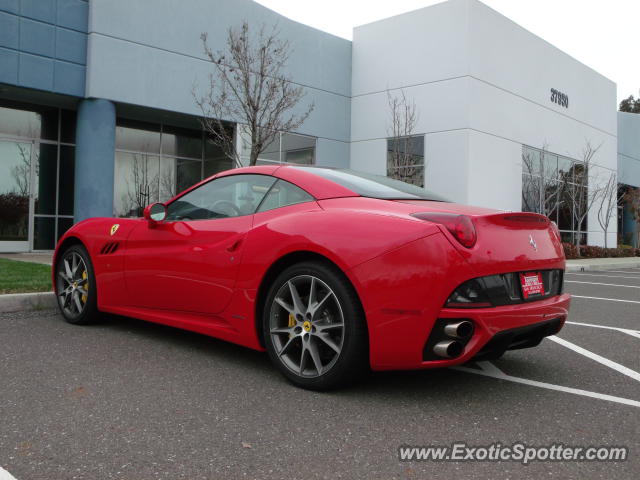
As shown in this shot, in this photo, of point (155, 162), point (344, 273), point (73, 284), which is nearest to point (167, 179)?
point (155, 162)

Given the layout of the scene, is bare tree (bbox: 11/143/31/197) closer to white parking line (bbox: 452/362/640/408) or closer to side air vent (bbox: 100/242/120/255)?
side air vent (bbox: 100/242/120/255)

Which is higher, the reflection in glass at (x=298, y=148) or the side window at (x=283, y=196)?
the reflection in glass at (x=298, y=148)

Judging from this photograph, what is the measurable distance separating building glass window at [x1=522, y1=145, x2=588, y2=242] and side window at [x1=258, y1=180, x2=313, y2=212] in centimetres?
1742

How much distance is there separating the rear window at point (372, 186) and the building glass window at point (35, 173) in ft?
40.1

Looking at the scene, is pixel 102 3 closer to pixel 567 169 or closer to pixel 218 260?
pixel 218 260

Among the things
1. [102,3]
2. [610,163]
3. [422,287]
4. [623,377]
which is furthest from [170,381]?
[610,163]

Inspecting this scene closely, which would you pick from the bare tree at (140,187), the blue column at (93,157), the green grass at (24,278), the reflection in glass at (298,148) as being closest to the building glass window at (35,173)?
the bare tree at (140,187)

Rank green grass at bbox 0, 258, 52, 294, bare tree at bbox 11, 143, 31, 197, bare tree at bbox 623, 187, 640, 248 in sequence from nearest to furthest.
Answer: green grass at bbox 0, 258, 52, 294
bare tree at bbox 11, 143, 31, 197
bare tree at bbox 623, 187, 640, 248

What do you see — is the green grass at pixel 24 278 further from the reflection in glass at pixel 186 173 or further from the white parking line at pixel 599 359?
the reflection in glass at pixel 186 173

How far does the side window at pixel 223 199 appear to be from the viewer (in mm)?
3820

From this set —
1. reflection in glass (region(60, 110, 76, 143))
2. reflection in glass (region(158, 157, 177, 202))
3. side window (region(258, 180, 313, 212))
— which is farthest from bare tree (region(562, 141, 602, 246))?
side window (region(258, 180, 313, 212))

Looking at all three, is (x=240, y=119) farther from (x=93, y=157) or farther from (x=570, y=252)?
(x=570, y=252)

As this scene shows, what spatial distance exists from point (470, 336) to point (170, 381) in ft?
5.76

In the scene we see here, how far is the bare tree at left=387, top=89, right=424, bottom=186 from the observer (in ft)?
58.0
